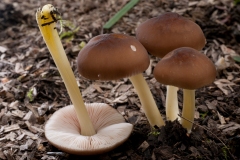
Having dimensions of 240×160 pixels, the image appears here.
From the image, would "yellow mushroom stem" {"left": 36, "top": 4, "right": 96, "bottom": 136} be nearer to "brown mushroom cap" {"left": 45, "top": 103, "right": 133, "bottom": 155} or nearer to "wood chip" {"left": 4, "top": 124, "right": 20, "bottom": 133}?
"brown mushroom cap" {"left": 45, "top": 103, "right": 133, "bottom": 155}

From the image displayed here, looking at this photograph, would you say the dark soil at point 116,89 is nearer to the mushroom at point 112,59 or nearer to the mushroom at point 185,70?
the mushroom at point 185,70

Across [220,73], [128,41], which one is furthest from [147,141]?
[220,73]

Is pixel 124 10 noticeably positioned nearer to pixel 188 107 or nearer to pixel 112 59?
pixel 188 107

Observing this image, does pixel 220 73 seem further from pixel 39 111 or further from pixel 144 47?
pixel 39 111

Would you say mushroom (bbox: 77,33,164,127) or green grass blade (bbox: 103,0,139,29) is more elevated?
mushroom (bbox: 77,33,164,127)

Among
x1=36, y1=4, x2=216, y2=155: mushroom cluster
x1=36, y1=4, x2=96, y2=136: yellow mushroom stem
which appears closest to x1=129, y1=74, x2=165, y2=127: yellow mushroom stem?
x1=36, y1=4, x2=216, y2=155: mushroom cluster

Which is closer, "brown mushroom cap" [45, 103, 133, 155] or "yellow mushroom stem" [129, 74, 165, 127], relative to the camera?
"brown mushroom cap" [45, 103, 133, 155]
